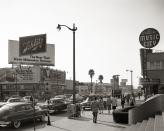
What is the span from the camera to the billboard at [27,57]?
63969mm

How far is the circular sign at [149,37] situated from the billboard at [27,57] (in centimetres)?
4044

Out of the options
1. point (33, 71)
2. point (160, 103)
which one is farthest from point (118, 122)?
point (33, 71)

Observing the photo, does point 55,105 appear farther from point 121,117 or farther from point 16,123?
point 121,117

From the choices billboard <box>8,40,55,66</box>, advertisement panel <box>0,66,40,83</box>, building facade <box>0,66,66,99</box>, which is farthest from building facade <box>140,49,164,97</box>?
building facade <box>0,66,66,99</box>

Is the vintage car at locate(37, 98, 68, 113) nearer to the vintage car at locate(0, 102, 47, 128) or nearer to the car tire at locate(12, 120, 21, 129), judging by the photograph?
the vintage car at locate(0, 102, 47, 128)

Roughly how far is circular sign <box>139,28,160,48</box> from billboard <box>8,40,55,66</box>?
40.4 m

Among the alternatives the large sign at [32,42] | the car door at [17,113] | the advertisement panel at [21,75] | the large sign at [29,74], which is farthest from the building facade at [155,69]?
the large sign at [29,74]

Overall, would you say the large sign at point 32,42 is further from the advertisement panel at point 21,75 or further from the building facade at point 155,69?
the building facade at point 155,69

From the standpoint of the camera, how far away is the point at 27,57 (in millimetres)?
65375

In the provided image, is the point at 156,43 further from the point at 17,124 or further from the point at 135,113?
the point at 17,124

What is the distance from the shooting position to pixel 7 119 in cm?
1852

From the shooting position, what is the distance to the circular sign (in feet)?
79.5

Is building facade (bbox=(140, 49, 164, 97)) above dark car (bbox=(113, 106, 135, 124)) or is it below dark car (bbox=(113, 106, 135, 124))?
above

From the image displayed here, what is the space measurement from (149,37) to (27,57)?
43885mm
